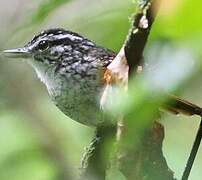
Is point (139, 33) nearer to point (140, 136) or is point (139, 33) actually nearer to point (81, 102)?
point (140, 136)

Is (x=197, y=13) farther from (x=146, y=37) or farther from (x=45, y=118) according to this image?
(x=45, y=118)

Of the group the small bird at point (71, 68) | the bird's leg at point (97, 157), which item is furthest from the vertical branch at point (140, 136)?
the small bird at point (71, 68)

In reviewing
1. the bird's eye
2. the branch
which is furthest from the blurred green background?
the bird's eye

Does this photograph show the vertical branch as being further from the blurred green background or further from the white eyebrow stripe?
the white eyebrow stripe

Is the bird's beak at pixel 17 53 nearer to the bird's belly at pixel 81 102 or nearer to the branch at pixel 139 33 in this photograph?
the bird's belly at pixel 81 102

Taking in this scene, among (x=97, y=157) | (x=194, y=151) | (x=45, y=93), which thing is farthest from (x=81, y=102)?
(x=45, y=93)

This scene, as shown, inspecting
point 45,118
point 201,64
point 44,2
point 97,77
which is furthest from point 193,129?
point 201,64

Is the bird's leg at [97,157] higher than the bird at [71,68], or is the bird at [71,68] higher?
the bird at [71,68]
